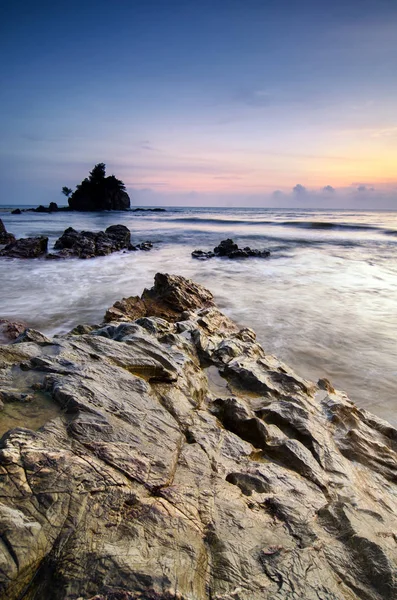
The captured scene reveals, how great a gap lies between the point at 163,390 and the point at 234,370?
1.79 m

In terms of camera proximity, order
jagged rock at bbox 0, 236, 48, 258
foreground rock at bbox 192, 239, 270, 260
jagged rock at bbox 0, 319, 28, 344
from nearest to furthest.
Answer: jagged rock at bbox 0, 319, 28, 344 < jagged rock at bbox 0, 236, 48, 258 < foreground rock at bbox 192, 239, 270, 260

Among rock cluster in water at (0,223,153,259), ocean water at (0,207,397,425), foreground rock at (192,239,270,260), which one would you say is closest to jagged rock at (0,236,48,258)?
rock cluster in water at (0,223,153,259)

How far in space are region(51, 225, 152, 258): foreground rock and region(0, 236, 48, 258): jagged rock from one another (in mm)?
1097

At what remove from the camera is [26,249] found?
64.0ft

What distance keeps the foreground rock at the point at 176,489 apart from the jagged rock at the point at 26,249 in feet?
54.1

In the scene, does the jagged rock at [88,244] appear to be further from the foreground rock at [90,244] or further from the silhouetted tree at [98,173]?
the silhouetted tree at [98,173]

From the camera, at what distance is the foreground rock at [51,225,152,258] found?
20688 millimetres

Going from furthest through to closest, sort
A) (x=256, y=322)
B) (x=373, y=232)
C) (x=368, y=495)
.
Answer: (x=373, y=232) → (x=256, y=322) → (x=368, y=495)

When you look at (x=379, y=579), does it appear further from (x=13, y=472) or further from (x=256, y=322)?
(x=256, y=322)

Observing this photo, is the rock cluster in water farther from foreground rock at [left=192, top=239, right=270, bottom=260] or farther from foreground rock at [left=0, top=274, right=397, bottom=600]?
foreground rock at [left=0, top=274, right=397, bottom=600]

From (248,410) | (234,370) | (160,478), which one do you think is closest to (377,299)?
(234,370)

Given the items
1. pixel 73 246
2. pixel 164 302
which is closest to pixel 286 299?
pixel 164 302

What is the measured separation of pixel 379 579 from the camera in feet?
7.59

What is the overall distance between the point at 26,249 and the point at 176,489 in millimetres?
20106
